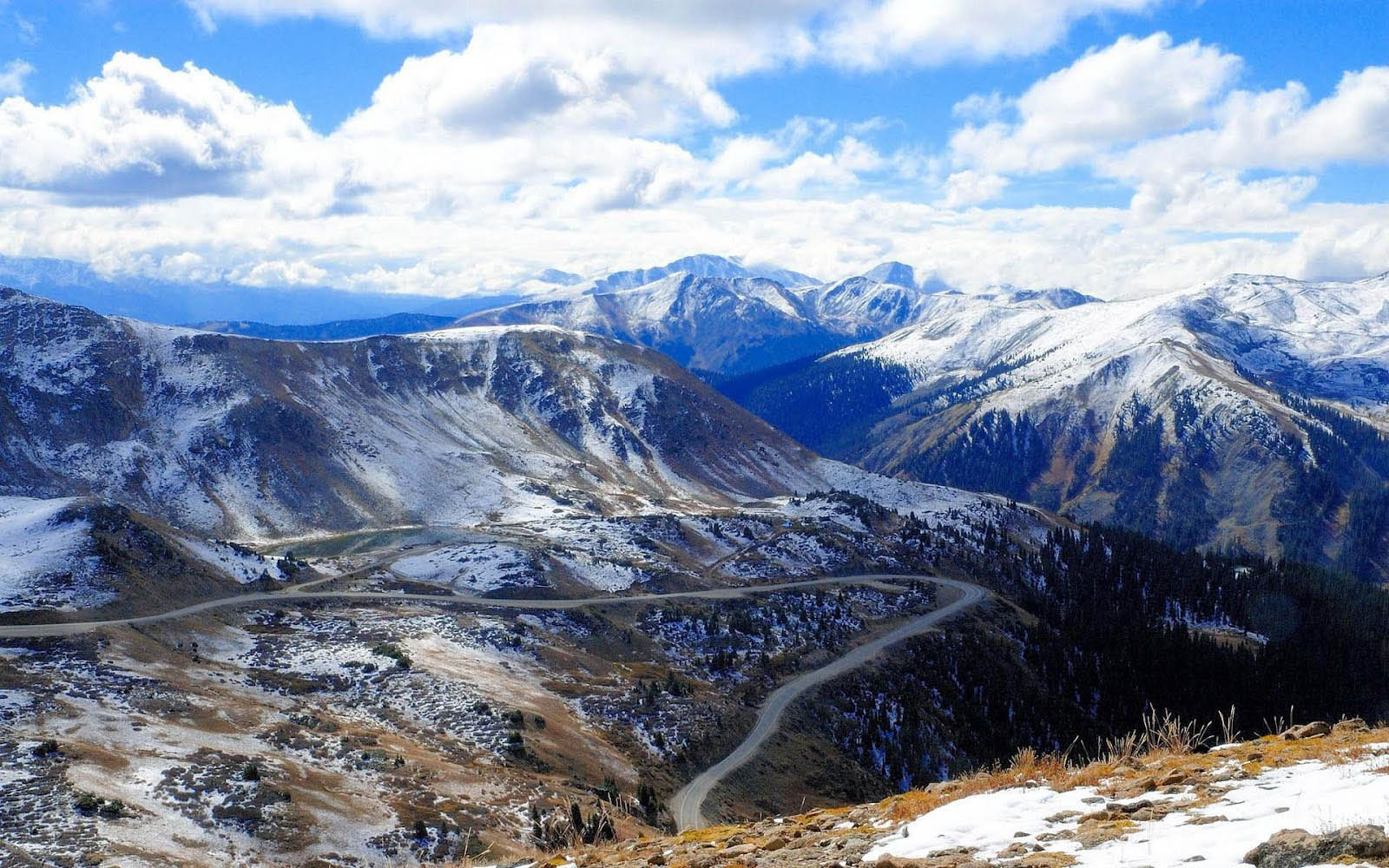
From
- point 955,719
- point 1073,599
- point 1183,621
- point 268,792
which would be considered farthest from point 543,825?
point 1183,621

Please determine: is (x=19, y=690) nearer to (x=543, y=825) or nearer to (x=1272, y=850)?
(x=543, y=825)

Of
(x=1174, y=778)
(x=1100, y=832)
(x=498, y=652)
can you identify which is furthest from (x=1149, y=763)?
(x=498, y=652)

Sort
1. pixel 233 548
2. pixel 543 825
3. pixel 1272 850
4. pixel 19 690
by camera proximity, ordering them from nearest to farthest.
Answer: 1. pixel 1272 850
2. pixel 543 825
3. pixel 19 690
4. pixel 233 548

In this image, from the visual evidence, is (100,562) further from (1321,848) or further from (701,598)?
(1321,848)

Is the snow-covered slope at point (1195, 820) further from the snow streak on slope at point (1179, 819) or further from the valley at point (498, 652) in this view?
the valley at point (498, 652)

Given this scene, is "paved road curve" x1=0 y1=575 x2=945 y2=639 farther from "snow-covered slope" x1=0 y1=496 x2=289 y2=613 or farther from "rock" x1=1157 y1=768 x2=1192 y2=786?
"rock" x1=1157 y1=768 x2=1192 y2=786

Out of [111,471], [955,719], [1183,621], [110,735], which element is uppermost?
[111,471]
